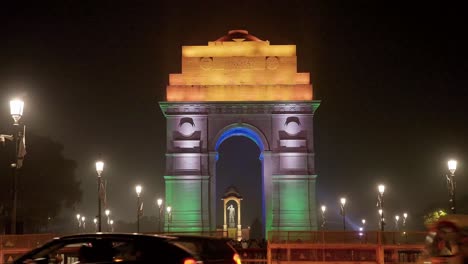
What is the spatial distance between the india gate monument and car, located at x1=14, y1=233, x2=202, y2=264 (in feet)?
160

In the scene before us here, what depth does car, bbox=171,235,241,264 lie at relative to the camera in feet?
40.4

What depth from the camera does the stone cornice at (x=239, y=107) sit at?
6212 cm

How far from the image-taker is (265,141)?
62.9m

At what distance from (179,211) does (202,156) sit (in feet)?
16.2

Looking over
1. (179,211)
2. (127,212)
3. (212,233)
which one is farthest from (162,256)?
(127,212)

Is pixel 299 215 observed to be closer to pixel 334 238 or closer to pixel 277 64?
pixel 277 64

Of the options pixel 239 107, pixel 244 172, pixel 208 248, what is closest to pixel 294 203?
pixel 239 107

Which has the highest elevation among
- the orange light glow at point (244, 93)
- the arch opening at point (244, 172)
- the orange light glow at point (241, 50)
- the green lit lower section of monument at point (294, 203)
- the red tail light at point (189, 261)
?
the orange light glow at point (241, 50)

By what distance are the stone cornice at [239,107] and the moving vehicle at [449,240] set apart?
4513 centimetres

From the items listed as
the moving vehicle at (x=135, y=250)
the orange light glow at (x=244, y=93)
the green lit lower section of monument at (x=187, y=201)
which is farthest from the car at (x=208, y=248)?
the orange light glow at (x=244, y=93)

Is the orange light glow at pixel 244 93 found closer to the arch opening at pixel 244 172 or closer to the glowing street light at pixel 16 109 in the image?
the arch opening at pixel 244 172

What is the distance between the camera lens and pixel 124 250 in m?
12.3

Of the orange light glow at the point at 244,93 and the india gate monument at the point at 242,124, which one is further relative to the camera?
the orange light glow at the point at 244,93

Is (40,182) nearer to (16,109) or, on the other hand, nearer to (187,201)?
(187,201)
